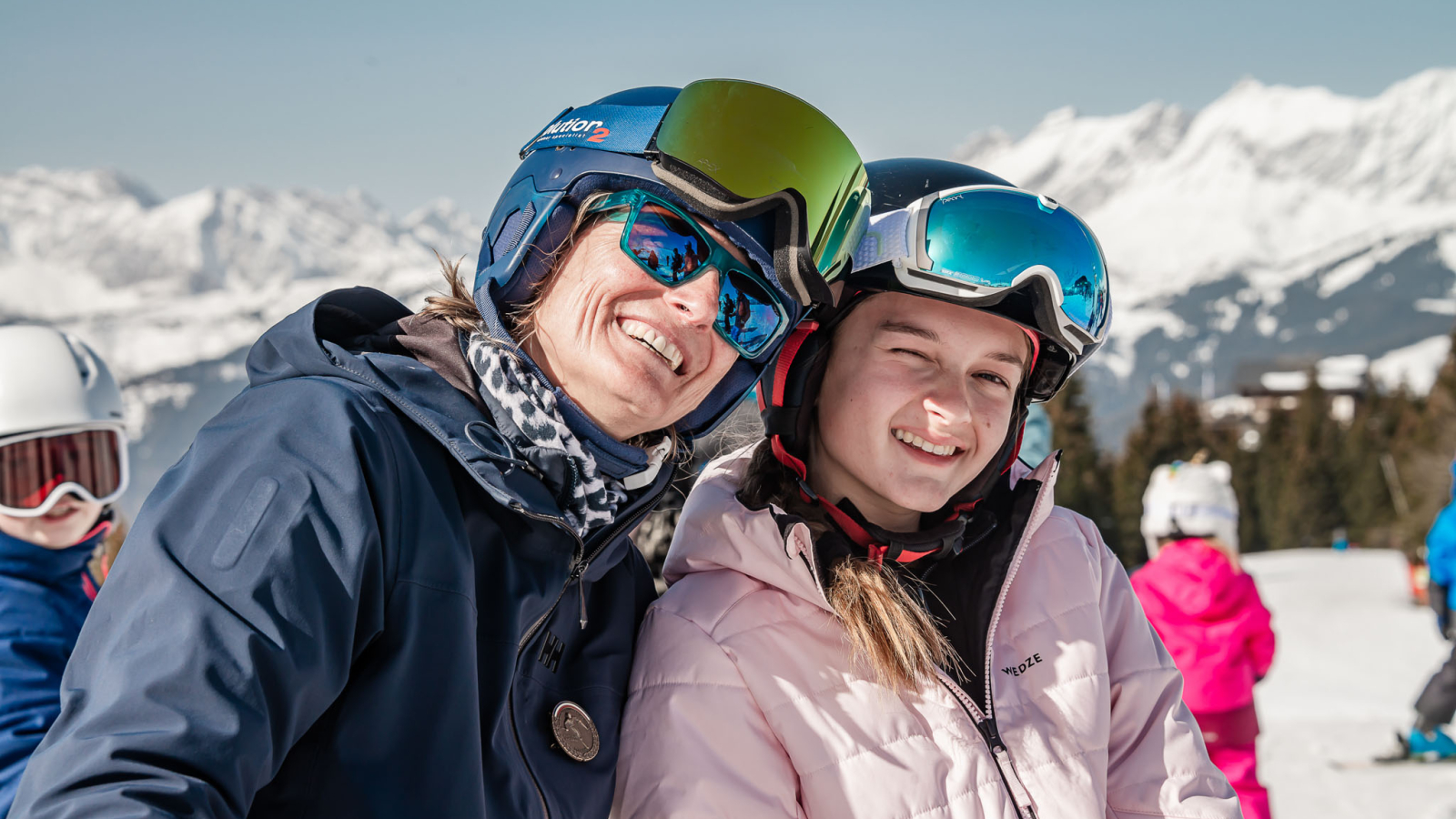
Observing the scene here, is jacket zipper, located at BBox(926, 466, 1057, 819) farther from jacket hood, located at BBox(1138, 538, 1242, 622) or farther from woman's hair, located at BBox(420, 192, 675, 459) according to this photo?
jacket hood, located at BBox(1138, 538, 1242, 622)

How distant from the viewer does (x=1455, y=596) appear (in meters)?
8.34

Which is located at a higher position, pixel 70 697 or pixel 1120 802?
pixel 70 697

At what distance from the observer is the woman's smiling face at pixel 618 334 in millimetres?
1817

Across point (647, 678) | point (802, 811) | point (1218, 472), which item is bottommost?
point (1218, 472)

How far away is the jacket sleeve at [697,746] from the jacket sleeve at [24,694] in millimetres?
1542

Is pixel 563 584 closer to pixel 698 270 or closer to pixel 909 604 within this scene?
pixel 698 270

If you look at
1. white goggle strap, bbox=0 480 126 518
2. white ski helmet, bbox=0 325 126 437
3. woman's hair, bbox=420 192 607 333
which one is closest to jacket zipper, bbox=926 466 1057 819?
woman's hair, bbox=420 192 607 333

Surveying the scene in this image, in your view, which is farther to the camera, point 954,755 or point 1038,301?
point 1038,301

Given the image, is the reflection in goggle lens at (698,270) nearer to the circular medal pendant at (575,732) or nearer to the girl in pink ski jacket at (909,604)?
the girl in pink ski jacket at (909,604)

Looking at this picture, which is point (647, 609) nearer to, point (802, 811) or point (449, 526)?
point (802, 811)

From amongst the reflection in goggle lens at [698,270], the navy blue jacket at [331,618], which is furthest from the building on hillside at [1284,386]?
the navy blue jacket at [331,618]

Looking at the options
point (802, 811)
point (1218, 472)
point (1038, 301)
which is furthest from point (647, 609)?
point (1218, 472)

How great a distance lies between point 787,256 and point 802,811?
1094 millimetres

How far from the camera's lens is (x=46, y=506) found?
11.1 feet
